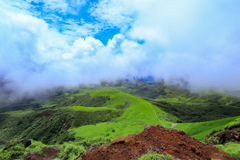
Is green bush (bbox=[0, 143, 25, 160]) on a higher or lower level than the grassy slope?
higher

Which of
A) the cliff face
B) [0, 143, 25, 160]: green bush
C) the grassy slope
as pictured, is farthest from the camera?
the grassy slope

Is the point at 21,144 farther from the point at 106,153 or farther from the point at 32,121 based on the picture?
the point at 32,121

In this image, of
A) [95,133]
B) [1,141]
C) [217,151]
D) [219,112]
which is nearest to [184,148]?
[217,151]

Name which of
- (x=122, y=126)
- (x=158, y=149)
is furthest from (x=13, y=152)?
(x=122, y=126)

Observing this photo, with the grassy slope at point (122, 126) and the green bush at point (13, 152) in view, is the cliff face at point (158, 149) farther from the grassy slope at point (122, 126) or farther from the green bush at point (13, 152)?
the grassy slope at point (122, 126)

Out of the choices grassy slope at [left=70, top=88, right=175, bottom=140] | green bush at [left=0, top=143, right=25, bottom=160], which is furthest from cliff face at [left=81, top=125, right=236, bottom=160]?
grassy slope at [left=70, top=88, right=175, bottom=140]

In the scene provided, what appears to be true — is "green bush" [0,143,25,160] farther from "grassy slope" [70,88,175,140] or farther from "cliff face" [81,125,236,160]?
"grassy slope" [70,88,175,140]

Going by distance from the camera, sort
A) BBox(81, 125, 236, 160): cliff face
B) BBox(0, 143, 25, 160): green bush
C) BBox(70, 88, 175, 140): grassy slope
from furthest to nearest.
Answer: BBox(70, 88, 175, 140): grassy slope, BBox(0, 143, 25, 160): green bush, BBox(81, 125, 236, 160): cliff face

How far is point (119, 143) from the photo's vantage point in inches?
458

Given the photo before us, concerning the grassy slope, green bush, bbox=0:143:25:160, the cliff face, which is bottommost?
the grassy slope

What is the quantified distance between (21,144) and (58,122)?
73.9 metres

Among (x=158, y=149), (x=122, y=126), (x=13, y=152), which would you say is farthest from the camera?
(x=122, y=126)

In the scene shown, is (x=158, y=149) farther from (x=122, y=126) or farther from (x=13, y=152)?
(x=122, y=126)

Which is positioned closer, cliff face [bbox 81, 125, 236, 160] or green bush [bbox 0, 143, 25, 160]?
cliff face [bbox 81, 125, 236, 160]
